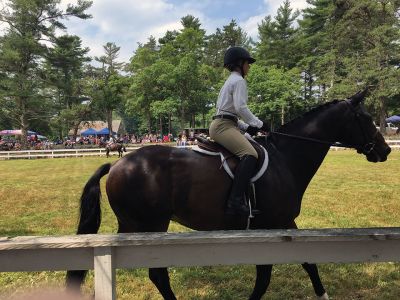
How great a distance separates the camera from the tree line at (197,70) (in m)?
40.8

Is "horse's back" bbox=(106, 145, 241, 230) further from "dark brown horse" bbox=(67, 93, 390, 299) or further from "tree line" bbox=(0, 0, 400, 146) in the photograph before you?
"tree line" bbox=(0, 0, 400, 146)

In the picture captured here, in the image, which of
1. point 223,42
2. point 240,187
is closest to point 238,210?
point 240,187

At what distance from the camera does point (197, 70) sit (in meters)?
52.2

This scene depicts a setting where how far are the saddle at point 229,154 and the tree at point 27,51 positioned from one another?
39379mm

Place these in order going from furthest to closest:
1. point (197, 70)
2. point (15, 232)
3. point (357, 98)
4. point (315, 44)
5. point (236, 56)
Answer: point (315, 44), point (197, 70), point (15, 232), point (357, 98), point (236, 56)

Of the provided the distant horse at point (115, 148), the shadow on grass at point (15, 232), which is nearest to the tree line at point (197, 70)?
the distant horse at point (115, 148)

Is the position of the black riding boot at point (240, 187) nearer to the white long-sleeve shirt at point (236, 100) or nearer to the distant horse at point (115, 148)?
the white long-sleeve shirt at point (236, 100)

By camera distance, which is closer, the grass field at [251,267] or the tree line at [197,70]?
the grass field at [251,267]

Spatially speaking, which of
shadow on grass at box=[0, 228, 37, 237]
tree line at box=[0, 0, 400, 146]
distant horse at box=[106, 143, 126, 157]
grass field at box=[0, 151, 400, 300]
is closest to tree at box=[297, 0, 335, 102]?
tree line at box=[0, 0, 400, 146]

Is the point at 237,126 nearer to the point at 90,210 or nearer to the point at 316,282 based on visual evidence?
the point at 90,210

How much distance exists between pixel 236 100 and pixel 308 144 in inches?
45.8

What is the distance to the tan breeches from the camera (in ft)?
13.9

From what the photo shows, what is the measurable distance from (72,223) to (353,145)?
6.69 meters

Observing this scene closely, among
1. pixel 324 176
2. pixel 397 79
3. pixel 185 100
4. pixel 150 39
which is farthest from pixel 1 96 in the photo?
pixel 150 39
